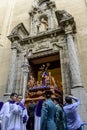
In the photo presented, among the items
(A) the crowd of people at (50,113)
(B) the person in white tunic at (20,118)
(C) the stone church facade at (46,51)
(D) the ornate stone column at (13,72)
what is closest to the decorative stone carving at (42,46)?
(C) the stone church facade at (46,51)

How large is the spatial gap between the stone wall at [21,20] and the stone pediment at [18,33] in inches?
45.7

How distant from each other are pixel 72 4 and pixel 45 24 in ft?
7.79

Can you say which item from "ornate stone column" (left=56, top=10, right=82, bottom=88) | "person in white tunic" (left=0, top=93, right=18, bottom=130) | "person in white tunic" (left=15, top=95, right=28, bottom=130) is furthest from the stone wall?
"person in white tunic" (left=0, top=93, right=18, bottom=130)

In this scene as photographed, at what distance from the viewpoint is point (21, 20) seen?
476 inches

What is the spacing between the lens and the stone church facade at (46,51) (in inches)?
299

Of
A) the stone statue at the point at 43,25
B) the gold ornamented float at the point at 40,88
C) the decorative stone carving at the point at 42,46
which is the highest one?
the stone statue at the point at 43,25

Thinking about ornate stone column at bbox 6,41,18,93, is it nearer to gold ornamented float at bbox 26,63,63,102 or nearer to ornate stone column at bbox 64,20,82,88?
gold ornamented float at bbox 26,63,63,102

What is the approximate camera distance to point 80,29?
933 centimetres

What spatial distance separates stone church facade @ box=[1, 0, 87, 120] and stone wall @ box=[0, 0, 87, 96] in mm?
303

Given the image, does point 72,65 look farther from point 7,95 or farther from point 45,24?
point 45,24

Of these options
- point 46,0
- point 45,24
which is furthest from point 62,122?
point 46,0

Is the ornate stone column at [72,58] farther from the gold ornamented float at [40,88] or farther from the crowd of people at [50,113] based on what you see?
the crowd of people at [50,113]

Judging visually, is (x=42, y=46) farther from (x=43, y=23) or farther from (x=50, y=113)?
Result: (x=50, y=113)

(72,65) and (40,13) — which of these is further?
(40,13)
